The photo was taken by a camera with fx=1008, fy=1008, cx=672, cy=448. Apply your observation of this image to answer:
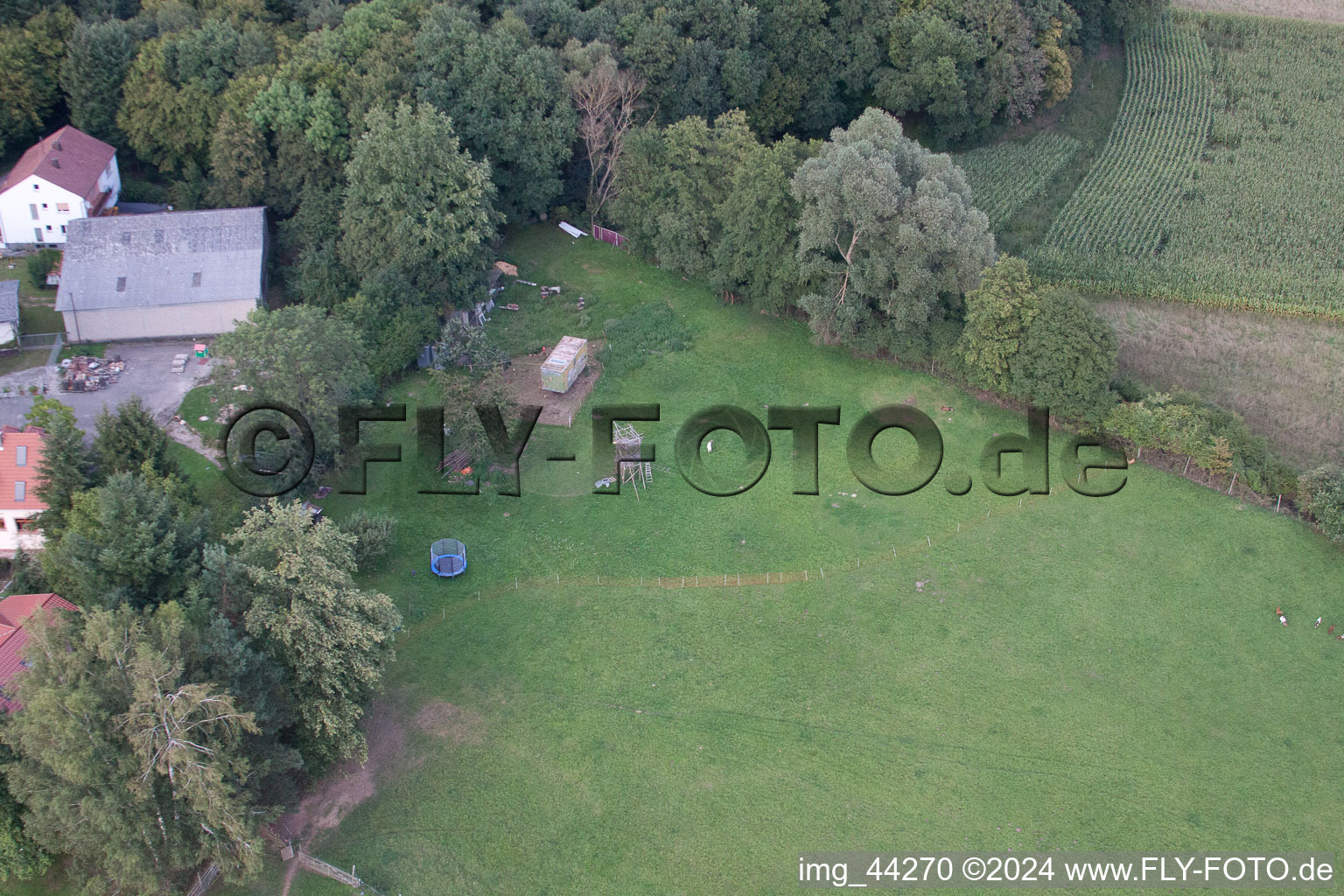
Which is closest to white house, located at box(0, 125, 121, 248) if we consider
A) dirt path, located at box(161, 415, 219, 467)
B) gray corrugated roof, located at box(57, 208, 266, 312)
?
gray corrugated roof, located at box(57, 208, 266, 312)

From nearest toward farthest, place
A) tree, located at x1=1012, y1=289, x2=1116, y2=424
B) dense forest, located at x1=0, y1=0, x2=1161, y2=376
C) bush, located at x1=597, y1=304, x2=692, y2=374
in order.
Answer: tree, located at x1=1012, y1=289, x2=1116, y2=424, bush, located at x1=597, y1=304, x2=692, y2=374, dense forest, located at x1=0, y1=0, x2=1161, y2=376

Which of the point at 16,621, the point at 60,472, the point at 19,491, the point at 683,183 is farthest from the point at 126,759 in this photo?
the point at 683,183

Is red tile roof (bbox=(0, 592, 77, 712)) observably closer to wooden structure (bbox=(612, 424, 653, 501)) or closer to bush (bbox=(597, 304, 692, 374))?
wooden structure (bbox=(612, 424, 653, 501))

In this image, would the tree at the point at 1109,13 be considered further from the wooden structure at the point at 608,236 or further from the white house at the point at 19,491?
the white house at the point at 19,491

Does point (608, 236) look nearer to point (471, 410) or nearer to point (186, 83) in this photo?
point (471, 410)

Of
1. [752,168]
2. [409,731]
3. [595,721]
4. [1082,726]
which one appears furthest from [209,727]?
[752,168]

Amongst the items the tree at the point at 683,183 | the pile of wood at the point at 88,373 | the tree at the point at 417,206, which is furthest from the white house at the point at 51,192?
the tree at the point at 683,183
